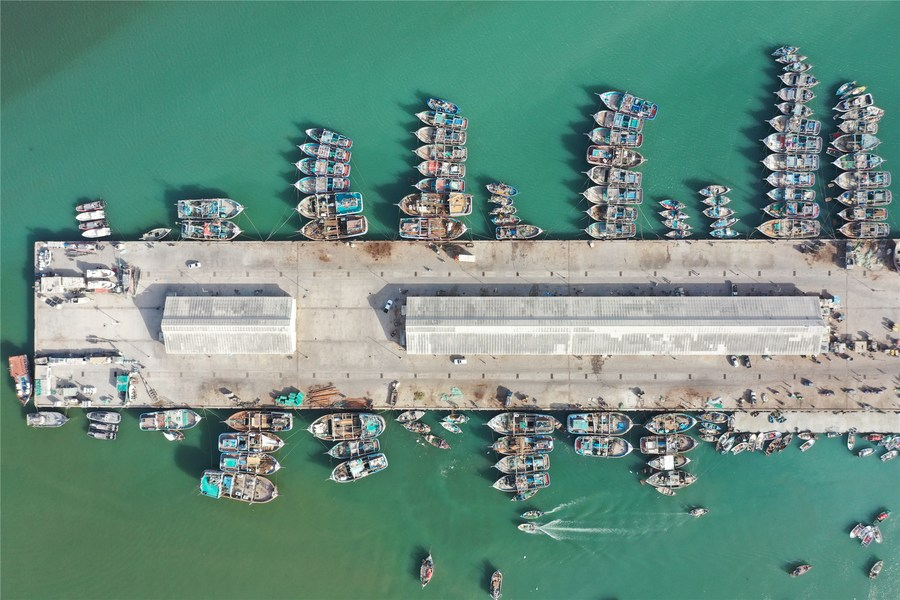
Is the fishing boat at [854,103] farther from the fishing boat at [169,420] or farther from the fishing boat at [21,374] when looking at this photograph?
the fishing boat at [21,374]

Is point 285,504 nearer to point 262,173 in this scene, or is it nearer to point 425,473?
point 425,473

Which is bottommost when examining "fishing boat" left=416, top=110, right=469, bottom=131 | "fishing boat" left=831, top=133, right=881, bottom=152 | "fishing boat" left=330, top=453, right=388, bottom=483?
"fishing boat" left=330, top=453, right=388, bottom=483

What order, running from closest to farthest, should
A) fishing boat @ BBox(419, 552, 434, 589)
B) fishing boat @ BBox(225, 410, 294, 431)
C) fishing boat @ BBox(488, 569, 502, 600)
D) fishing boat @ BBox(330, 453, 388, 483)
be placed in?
fishing boat @ BBox(225, 410, 294, 431) < fishing boat @ BBox(330, 453, 388, 483) < fishing boat @ BBox(488, 569, 502, 600) < fishing boat @ BBox(419, 552, 434, 589)

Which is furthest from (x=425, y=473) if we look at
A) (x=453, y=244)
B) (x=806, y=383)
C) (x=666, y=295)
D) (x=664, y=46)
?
(x=664, y=46)

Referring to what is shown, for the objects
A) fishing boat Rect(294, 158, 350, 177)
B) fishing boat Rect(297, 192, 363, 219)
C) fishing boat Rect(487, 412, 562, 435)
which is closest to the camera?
fishing boat Rect(487, 412, 562, 435)

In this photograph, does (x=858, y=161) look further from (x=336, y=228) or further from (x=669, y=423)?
(x=336, y=228)

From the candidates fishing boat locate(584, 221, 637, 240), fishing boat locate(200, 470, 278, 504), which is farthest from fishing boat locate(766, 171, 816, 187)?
fishing boat locate(200, 470, 278, 504)

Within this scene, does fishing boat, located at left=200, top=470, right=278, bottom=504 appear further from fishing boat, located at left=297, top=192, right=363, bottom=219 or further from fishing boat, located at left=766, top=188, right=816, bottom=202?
fishing boat, located at left=766, top=188, right=816, bottom=202

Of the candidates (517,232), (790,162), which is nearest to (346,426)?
(517,232)
